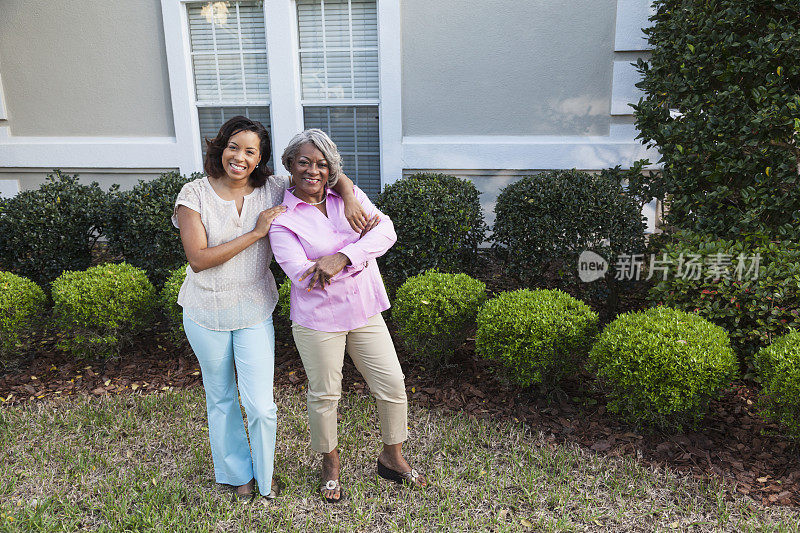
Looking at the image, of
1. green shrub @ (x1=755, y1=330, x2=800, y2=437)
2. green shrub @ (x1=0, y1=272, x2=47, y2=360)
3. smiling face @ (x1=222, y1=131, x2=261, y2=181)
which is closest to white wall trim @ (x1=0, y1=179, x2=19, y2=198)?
green shrub @ (x1=0, y1=272, x2=47, y2=360)

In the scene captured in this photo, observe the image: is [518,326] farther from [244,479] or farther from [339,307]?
[244,479]

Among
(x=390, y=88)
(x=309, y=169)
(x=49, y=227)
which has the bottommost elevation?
(x=49, y=227)

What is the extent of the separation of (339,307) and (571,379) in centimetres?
230

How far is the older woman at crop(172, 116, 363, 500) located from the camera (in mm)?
2732

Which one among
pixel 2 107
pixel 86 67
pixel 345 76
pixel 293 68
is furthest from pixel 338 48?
pixel 2 107

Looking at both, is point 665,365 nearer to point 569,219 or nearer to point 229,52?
point 569,219

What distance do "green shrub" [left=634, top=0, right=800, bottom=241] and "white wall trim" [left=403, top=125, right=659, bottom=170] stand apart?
143 cm

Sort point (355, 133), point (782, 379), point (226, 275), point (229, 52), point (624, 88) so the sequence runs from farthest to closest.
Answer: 1. point (355, 133)
2. point (229, 52)
3. point (624, 88)
4. point (782, 379)
5. point (226, 275)

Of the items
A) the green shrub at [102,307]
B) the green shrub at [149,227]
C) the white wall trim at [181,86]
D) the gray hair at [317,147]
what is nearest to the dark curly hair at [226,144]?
the gray hair at [317,147]

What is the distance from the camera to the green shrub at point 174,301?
452 cm

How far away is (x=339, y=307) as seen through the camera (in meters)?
2.83

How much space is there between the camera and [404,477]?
3223mm

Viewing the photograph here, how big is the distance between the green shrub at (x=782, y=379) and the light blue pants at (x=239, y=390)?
9.38ft

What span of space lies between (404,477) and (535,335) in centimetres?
126
